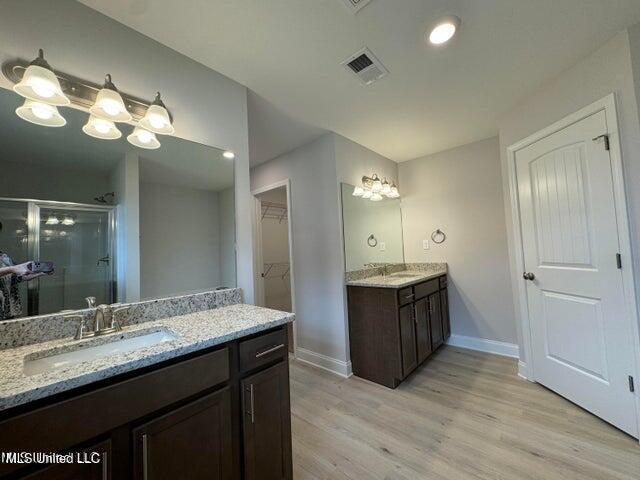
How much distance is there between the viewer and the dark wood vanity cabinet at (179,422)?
2.23 ft

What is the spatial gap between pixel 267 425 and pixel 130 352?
2.17 feet

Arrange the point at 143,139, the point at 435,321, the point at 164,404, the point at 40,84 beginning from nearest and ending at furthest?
the point at 164,404 → the point at 40,84 → the point at 143,139 → the point at 435,321

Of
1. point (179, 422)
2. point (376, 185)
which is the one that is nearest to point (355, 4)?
point (376, 185)

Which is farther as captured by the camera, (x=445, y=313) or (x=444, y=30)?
(x=445, y=313)

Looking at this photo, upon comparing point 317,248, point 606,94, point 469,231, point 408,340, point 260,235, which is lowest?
point 408,340

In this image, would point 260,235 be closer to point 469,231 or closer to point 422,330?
point 422,330

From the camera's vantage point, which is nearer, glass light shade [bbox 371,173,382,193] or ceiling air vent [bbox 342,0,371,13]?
ceiling air vent [bbox 342,0,371,13]

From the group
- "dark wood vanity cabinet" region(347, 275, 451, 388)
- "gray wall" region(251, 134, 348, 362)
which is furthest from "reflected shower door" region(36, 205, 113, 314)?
"dark wood vanity cabinet" region(347, 275, 451, 388)

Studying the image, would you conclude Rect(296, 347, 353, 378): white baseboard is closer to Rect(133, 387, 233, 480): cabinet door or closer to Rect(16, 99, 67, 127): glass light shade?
Rect(133, 387, 233, 480): cabinet door

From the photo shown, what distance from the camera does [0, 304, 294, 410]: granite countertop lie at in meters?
0.67

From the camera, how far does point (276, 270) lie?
4.36 meters

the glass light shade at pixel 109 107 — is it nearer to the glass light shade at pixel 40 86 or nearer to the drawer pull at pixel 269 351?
the glass light shade at pixel 40 86

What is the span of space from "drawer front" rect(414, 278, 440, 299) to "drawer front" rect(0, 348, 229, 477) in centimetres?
202

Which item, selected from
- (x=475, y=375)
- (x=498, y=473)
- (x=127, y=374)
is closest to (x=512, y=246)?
(x=475, y=375)
